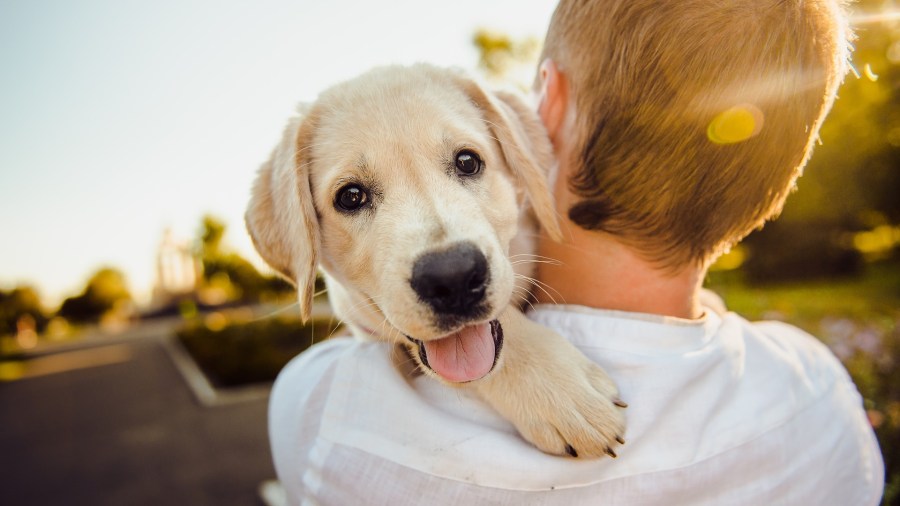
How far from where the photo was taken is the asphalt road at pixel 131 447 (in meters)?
9.47

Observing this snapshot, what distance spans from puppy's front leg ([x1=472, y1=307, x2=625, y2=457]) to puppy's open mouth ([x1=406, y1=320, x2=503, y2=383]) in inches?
1.4

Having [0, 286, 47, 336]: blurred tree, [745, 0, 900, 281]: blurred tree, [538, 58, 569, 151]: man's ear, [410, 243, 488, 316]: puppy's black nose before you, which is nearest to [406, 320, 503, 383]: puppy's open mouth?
[410, 243, 488, 316]: puppy's black nose

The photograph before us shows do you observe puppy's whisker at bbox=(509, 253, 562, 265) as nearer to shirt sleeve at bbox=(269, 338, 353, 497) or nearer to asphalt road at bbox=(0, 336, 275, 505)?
shirt sleeve at bbox=(269, 338, 353, 497)

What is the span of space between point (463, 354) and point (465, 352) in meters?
0.01

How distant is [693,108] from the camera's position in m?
1.91

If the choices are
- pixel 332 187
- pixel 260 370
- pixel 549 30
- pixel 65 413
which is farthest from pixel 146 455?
pixel 549 30

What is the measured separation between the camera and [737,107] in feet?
6.26

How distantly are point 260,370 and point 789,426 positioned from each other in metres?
14.5

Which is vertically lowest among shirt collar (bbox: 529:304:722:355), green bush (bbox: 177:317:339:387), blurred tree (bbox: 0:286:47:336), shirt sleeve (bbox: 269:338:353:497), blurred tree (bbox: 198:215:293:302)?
blurred tree (bbox: 198:215:293:302)

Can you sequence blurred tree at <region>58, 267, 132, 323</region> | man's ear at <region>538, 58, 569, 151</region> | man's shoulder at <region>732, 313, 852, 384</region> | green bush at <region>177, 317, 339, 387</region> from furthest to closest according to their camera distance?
blurred tree at <region>58, 267, 132, 323</region> → green bush at <region>177, 317, 339, 387</region> → man's ear at <region>538, 58, 569, 151</region> → man's shoulder at <region>732, 313, 852, 384</region>

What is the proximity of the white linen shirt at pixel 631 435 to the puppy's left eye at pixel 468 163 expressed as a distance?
750mm

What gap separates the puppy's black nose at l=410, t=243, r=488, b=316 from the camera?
1.98 metres

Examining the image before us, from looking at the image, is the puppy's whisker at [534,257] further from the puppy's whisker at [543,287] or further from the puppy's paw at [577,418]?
the puppy's paw at [577,418]

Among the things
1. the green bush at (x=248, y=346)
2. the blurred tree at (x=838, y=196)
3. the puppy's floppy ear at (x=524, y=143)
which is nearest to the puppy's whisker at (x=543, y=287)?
the puppy's floppy ear at (x=524, y=143)
